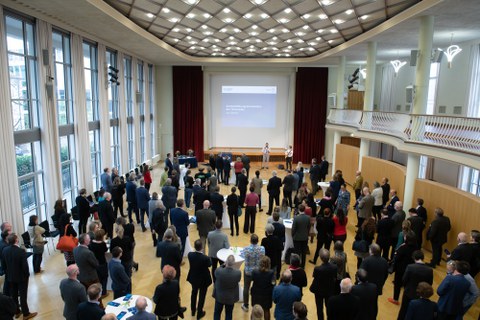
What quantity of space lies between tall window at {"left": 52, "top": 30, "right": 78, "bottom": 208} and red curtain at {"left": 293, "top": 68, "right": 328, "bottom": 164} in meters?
13.2

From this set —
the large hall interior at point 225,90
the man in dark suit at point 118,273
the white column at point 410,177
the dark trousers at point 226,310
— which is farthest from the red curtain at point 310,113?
the man in dark suit at point 118,273

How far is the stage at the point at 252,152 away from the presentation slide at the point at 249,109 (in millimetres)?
270

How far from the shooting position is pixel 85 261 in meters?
5.41

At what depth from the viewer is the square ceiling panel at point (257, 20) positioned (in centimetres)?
948

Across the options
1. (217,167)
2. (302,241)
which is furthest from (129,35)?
(302,241)

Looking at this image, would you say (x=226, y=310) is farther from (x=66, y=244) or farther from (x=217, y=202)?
(x=217, y=202)

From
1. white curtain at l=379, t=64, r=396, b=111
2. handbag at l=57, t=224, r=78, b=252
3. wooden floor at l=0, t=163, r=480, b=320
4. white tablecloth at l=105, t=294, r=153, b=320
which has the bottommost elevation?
wooden floor at l=0, t=163, r=480, b=320

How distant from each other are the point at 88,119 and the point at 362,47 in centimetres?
1066

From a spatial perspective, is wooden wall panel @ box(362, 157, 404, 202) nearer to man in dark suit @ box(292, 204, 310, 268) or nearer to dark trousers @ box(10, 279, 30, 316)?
man in dark suit @ box(292, 204, 310, 268)

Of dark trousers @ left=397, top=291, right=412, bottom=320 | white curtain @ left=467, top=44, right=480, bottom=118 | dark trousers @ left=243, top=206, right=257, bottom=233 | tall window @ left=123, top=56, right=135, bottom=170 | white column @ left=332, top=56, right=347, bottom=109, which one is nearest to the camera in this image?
dark trousers @ left=397, top=291, right=412, bottom=320

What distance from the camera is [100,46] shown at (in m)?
12.5

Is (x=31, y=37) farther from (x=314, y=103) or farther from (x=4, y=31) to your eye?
(x=314, y=103)

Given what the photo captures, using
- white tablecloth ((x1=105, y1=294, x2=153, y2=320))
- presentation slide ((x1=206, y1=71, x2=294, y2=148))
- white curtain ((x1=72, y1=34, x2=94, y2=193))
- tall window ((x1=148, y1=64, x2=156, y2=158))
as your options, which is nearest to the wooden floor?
white tablecloth ((x1=105, y1=294, x2=153, y2=320))

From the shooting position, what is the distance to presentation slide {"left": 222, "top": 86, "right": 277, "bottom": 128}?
20766mm
